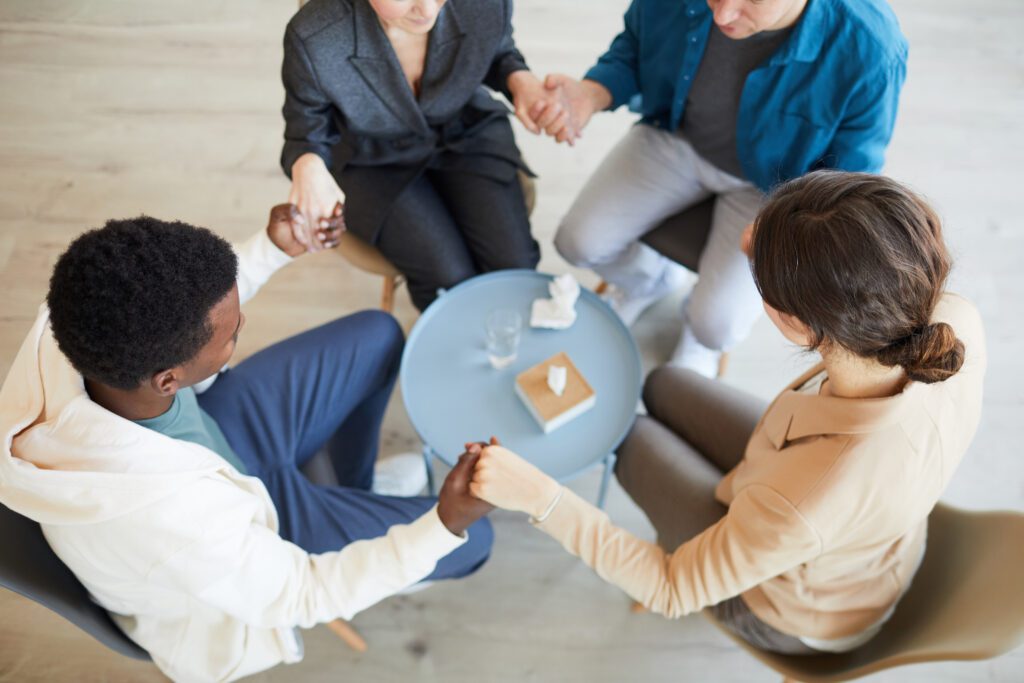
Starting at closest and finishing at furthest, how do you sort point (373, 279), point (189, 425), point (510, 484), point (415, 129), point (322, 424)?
point (189, 425) → point (510, 484) → point (322, 424) → point (415, 129) → point (373, 279)

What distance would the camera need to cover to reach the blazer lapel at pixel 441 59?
65.1 inches

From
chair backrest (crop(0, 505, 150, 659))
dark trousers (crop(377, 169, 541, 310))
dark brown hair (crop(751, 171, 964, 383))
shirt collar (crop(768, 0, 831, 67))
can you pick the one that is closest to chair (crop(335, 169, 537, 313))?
dark trousers (crop(377, 169, 541, 310))

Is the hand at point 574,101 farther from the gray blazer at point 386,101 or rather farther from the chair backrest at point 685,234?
the chair backrest at point 685,234

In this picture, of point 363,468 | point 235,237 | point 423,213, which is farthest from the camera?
point 235,237

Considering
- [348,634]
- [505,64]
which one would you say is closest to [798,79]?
[505,64]

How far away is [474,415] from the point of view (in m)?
1.63

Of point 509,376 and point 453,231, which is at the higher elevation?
point 453,231

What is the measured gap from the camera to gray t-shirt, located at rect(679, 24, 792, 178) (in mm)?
1623

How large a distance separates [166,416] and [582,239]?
1.25 m

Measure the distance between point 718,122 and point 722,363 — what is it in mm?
724

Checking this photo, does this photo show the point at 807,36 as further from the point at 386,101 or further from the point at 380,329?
the point at 380,329

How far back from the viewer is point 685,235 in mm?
1960

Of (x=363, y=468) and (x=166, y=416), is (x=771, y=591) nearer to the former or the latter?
(x=363, y=468)

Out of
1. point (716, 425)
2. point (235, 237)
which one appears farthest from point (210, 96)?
point (716, 425)
